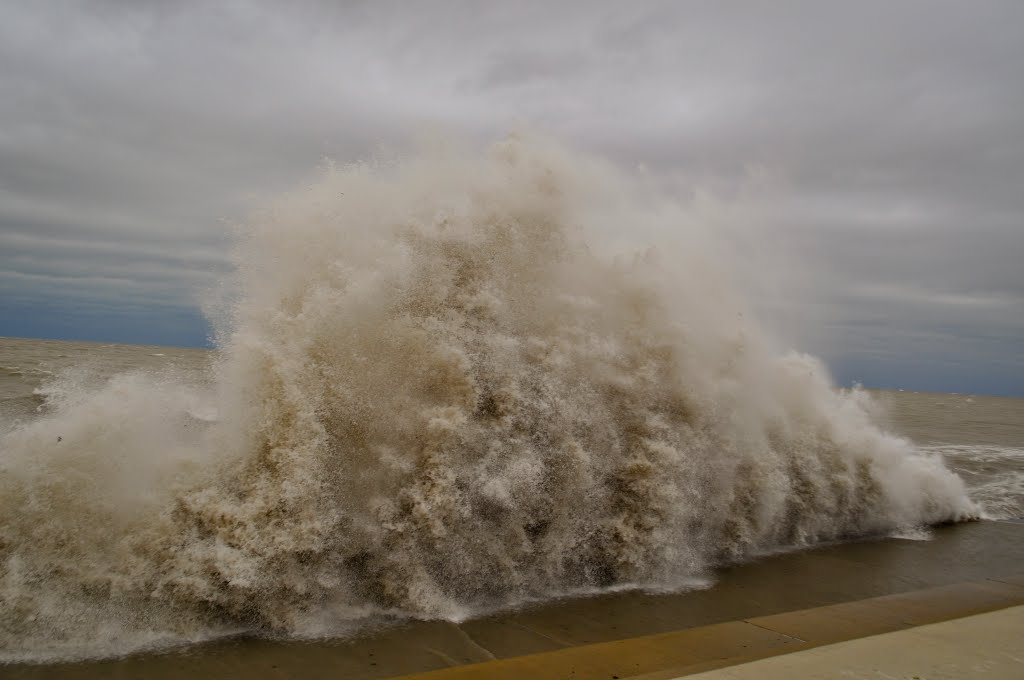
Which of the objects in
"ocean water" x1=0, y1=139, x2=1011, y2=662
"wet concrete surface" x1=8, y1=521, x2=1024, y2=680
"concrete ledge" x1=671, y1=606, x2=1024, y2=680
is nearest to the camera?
"concrete ledge" x1=671, y1=606, x2=1024, y2=680

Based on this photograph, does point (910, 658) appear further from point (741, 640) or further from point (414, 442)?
point (414, 442)

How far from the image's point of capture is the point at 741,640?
4234 mm

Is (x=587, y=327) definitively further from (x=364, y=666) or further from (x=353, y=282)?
(x=364, y=666)

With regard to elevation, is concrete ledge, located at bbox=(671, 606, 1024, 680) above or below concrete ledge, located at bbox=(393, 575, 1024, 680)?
above

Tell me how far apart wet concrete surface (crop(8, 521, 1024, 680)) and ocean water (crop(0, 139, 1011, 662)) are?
0.19 m

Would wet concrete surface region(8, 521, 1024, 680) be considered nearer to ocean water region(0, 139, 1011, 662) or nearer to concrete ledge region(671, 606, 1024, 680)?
ocean water region(0, 139, 1011, 662)

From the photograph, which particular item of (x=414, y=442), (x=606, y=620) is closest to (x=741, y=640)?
(x=606, y=620)

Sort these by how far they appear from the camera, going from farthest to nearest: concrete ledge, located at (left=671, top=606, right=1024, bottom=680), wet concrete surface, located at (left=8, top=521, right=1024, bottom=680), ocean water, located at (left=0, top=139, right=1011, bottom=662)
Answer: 1. ocean water, located at (left=0, top=139, right=1011, bottom=662)
2. wet concrete surface, located at (left=8, top=521, right=1024, bottom=680)
3. concrete ledge, located at (left=671, top=606, right=1024, bottom=680)

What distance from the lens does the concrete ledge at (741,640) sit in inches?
143

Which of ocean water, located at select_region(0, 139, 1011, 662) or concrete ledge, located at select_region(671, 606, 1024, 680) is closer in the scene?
concrete ledge, located at select_region(671, 606, 1024, 680)

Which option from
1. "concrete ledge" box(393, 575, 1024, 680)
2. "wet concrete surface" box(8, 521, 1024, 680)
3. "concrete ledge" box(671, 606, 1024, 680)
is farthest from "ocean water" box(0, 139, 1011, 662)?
"concrete ledge" box(671, 606, 1024, 680)

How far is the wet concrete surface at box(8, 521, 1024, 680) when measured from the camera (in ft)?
11.7

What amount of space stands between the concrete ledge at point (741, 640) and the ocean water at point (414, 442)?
0.84 meters

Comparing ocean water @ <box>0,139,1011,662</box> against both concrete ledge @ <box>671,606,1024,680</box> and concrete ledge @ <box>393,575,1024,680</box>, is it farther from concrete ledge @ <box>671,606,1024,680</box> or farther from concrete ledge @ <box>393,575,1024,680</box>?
concrete ledge @ <box>671,606,1024,680</box>
